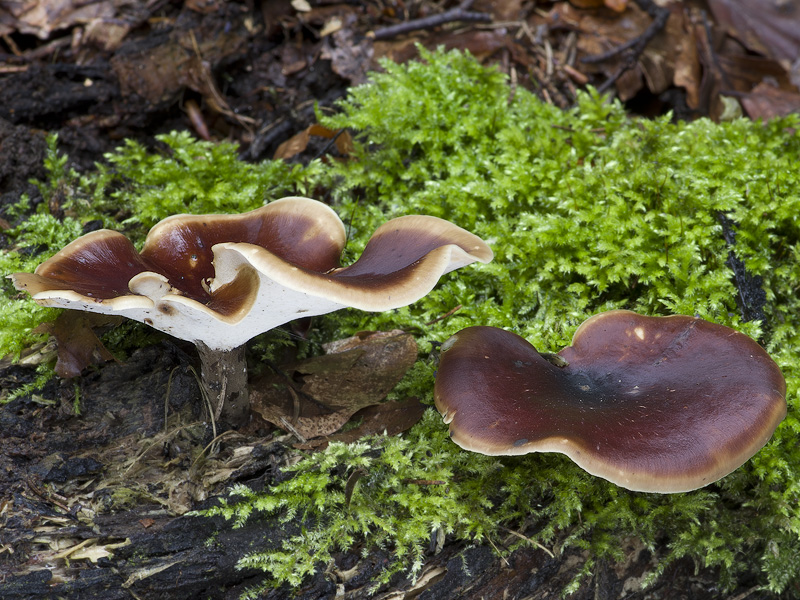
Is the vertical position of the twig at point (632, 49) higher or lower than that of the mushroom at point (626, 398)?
higher

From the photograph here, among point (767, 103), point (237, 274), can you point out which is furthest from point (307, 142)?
point (767, 103)

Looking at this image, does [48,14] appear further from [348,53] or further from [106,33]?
[348,53]

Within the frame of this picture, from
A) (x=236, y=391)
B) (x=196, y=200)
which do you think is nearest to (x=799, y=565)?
(x=236, y=391)

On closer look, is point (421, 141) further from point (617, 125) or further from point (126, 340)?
point (126, 340)

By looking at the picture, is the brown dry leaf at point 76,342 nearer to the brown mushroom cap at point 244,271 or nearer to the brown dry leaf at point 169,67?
the brown mushroom cap at point 244,271

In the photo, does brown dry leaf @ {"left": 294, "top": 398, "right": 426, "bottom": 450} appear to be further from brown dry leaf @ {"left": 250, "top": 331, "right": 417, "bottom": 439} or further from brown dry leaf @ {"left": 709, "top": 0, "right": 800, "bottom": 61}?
brown dry leaf @ {"left": 709, "top": 0, "right": 800, "bottom": 61}

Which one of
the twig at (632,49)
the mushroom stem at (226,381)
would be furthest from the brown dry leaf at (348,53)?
the mushroom stem at (226,381)
